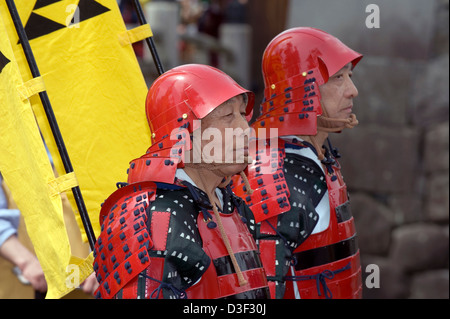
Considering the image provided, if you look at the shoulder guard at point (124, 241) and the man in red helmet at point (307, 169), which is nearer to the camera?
the shoulder guard at point (124, 241)

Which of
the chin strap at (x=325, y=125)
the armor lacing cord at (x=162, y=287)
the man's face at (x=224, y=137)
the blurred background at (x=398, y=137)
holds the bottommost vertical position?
the blurred background at (x=398, y=137)

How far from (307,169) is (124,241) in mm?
1301

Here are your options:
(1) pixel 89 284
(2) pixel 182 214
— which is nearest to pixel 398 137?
(1) pixel 89 284

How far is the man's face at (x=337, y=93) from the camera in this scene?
3.51m

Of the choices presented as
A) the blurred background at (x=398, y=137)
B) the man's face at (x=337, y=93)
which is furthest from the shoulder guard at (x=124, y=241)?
the blurred background at (x=398, y=137)

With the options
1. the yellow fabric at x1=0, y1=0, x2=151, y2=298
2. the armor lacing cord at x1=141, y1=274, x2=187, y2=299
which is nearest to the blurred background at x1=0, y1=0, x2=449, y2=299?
the yellow fabric at x1=0, y1=0, x2=151, y2=298

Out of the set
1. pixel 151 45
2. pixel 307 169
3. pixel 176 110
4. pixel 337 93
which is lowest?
pixel 307 169

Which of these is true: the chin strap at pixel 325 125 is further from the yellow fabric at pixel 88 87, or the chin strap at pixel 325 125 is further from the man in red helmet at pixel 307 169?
the yellow fabric at pixel 88 87

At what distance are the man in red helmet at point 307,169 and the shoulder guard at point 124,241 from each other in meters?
0.87

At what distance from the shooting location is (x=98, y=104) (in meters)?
3.53

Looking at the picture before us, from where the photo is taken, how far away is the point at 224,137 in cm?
264

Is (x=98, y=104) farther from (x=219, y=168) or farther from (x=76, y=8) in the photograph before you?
(x=219, y=168)

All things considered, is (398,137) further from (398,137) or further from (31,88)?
(31,88)
